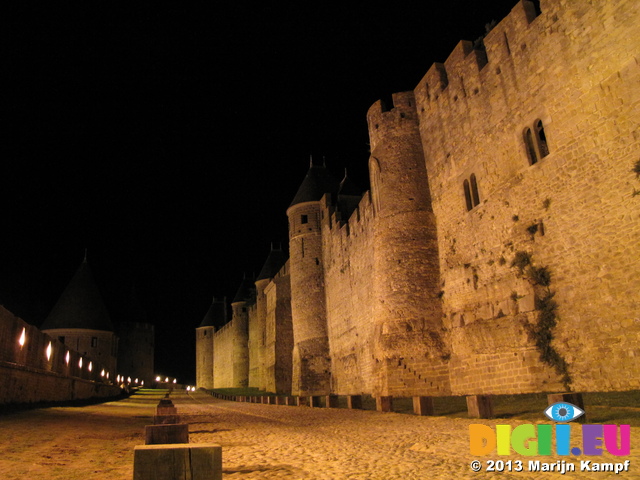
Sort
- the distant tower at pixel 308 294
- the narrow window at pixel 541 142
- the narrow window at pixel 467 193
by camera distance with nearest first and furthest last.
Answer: the narrow window at pixel 541 142
the narrow window at pixel 467 193
the distant tower at pixel 308 294

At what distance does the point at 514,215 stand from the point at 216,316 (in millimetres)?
50097

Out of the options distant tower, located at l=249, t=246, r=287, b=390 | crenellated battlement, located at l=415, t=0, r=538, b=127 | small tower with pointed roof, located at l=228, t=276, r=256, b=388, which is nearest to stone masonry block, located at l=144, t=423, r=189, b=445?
crenellated battlement, located at l=415, t=0, r=538, b=127

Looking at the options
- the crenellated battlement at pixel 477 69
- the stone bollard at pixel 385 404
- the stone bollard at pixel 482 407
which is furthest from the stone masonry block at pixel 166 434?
the crenellated battlement at pixel 477 69

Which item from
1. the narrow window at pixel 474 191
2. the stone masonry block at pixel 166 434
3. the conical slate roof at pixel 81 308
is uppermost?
the conical slate roof at pixel 81 308

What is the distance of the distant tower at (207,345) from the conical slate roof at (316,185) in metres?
33.9

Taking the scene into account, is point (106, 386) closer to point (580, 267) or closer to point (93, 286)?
point (93, 286)

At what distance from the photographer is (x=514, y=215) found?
10.0 metres

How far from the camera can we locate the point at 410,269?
1280cm

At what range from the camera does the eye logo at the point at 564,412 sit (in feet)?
18.7

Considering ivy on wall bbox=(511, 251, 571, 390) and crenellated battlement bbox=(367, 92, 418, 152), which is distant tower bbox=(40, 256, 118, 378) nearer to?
crenellated battlement bbox=(367, 92, 418, 152)

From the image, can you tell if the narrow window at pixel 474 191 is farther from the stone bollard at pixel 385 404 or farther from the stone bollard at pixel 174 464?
the stone bollard at pixel 174 464

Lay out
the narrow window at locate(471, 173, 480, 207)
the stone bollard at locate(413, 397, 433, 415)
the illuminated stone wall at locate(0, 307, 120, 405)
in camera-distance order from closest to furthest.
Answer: the stone bollard at locate(413, 397, 433, 415) → the illuminated stone wall at locate(0, 307, 120, 405) → the narrow window at locate(471, 173, 480, 207)

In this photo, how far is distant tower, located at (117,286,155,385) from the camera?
50719 millimetres

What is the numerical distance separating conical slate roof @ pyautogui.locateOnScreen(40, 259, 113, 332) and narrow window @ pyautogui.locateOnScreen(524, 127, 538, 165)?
3220 cm
